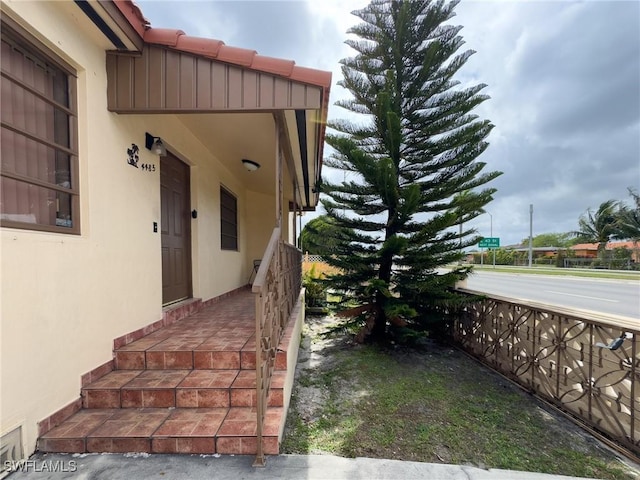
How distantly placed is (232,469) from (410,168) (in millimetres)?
4444

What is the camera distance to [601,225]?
2869cm

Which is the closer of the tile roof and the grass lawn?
the grass lawn

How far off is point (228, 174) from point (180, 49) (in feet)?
10.9

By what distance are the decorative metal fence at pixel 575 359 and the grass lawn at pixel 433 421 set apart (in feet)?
0.60

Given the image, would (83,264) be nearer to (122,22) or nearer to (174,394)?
(174,394)

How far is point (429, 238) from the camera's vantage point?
437cm

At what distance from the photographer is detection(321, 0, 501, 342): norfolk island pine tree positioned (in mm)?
4492

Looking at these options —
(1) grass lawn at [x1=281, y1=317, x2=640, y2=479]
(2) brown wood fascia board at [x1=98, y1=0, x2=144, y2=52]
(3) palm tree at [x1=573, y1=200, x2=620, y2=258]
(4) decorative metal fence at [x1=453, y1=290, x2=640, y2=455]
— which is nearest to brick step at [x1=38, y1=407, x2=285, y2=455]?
(1) grass lawn at [x1=281, y1=317, x2=640, y2=479]

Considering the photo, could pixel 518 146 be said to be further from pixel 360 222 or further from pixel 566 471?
pixel 566 471

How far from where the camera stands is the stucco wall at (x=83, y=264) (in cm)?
179

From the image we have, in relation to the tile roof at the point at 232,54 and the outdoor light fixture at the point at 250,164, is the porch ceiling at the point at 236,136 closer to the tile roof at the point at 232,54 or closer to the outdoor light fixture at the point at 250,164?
the outdoor light fixture at the point at 250,164

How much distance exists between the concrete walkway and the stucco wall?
0.96 ft

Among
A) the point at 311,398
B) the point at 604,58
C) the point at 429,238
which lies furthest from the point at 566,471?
the point at 604,58

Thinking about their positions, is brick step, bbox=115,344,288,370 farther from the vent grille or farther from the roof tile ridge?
the roof tile ridge
